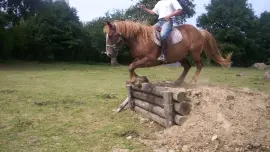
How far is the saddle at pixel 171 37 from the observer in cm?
706

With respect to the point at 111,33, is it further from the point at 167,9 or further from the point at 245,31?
the point at 245,31

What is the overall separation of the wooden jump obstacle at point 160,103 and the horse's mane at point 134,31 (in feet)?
3.89

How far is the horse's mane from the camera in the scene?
7084mm

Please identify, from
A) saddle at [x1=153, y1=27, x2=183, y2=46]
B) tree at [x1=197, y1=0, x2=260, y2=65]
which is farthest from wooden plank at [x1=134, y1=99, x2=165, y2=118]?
tree at [x1=197, y1=0, x2=260, y2=65]

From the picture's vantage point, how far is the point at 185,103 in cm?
600

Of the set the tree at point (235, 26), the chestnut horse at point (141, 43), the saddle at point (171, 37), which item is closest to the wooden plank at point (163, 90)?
the chestnut horse at point (141, 43)

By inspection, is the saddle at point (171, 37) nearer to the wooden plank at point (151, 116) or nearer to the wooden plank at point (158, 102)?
the wooden plank at point (158, 102)

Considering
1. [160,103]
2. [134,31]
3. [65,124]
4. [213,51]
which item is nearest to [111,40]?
[134,31]

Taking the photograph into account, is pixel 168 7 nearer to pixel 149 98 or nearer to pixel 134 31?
pixel 134 31

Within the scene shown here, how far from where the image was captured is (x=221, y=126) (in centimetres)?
537

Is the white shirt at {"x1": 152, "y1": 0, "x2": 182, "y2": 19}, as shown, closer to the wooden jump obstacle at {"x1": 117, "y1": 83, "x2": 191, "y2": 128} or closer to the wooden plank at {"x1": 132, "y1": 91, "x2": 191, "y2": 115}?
the wooden jump obstacle at {"x1": 117, "y1": 83, "x2": 191, "y2": 128}

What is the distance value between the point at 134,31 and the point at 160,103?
1.84 metres

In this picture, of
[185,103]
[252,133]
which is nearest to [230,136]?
[252,133]

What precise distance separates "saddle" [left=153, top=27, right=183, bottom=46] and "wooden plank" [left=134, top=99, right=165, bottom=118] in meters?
1.51
